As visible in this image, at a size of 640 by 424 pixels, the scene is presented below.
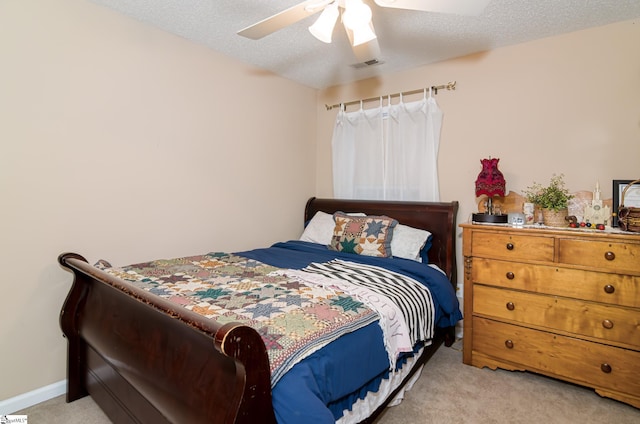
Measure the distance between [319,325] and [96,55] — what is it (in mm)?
2248

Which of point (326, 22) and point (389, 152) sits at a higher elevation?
point (326, 22)

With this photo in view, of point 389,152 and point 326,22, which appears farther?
point 389,152

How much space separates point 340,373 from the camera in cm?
130

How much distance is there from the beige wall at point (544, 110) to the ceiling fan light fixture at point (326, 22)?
161 cm

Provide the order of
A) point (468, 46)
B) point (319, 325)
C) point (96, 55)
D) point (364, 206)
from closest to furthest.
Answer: point (319, 325) → point (96, 55) → point (468, 46) → point (364, 206)

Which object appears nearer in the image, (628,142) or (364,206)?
(628,142)

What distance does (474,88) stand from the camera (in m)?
2.85

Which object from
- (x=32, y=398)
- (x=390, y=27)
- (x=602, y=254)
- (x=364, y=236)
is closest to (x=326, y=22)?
(x=390, y=27)

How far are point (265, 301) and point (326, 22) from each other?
4.72ft

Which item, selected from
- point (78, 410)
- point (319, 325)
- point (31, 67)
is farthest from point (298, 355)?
point (31, 67)

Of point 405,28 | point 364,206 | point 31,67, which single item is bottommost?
point 364,206

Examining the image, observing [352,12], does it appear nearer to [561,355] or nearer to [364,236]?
[364,236]

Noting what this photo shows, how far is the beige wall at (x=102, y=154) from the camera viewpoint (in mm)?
1947

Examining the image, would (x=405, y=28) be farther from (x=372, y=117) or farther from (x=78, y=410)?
(x=78, y=410)
